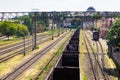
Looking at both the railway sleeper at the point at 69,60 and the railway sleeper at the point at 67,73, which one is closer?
the railway sleeper at the point at 67,73

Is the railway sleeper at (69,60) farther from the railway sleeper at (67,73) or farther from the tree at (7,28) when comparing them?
the tree at (7,28)

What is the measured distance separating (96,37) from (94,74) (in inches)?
3095

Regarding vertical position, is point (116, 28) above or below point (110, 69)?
above

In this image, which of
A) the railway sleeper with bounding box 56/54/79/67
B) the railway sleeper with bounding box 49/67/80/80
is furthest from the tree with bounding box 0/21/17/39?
the railway sleeper with bounding box 49/67/80/80


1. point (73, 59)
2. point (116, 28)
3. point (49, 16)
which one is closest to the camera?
point (116, 28)

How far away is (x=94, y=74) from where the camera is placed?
41344 mm

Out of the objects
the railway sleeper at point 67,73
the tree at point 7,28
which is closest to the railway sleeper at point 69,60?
the railway sleeper at point 67,73

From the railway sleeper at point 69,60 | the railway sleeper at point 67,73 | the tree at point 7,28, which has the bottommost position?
the railway sleeper at point 69,60

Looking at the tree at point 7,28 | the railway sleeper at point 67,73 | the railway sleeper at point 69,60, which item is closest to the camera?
the railway sleeper at point 67,73

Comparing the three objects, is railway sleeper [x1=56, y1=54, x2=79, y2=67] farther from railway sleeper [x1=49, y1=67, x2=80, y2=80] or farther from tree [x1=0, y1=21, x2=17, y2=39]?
tree [x1=0, y1=21, x2=17, y2=39]

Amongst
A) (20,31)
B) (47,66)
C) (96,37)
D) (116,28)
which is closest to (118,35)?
(116,28)

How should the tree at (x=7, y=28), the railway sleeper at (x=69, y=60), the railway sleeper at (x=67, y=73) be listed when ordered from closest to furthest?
1. the railway sleeper at (x=67, y=73)
2. the railway sleeper at (x=69, y=60)
3. the tree at (x=7, y=28)

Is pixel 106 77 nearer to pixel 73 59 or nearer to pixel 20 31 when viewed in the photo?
pixel 73 59

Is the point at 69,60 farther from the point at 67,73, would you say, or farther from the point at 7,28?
the point at 7,28
